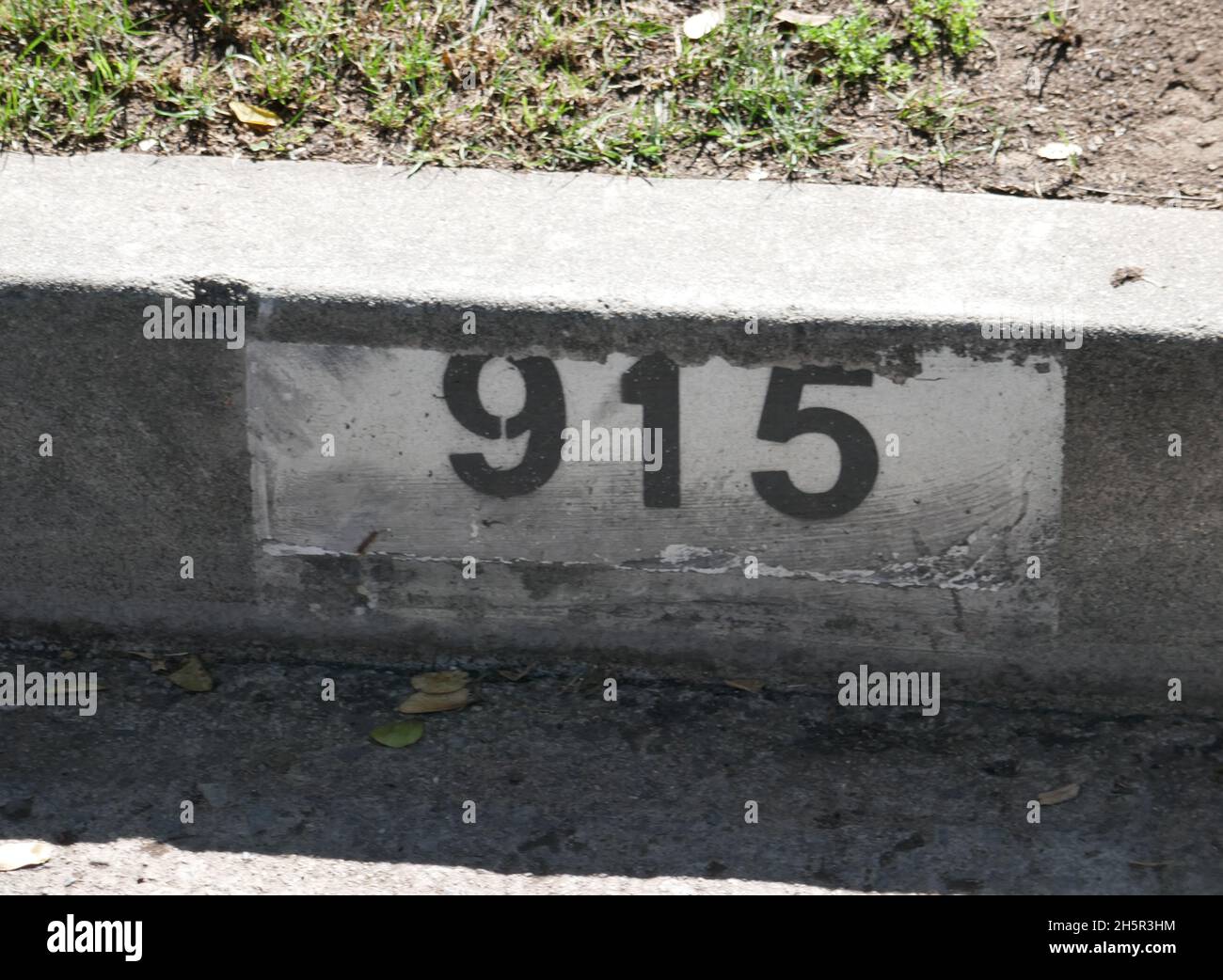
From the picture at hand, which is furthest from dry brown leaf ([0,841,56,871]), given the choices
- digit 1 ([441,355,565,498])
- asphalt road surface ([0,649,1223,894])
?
digit 1 ([441,355,565,498])

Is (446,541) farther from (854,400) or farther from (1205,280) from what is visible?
(1205,280)

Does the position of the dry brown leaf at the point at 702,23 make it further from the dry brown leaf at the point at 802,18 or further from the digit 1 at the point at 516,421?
the digit 1 at the point at 516,421

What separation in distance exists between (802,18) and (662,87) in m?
0.47

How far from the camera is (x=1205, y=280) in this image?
10.2ft

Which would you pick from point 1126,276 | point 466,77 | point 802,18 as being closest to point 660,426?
point 1126,276

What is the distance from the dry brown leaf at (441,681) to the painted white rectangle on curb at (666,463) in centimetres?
32

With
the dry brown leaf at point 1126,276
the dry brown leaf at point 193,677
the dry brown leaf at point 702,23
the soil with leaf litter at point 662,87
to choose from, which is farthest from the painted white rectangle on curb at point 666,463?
the dry brown leaf at point 702,23

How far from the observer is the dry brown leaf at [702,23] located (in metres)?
3.94

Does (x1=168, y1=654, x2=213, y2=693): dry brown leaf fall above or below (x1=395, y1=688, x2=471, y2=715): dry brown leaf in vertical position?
above

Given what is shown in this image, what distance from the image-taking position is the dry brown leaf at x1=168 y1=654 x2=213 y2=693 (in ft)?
11.4

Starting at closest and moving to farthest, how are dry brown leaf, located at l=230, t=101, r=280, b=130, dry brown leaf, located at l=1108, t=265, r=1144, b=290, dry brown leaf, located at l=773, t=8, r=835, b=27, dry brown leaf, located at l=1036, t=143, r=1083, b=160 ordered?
dry brown leaf, located at l=1108, t=265, r=1144, b=290 → dry brown leaf, located at l=1036, t=143, r=1083, b=160 → dry brown leaf, located at l=230, t=101, r=280, b=130 → dry brown leaf, located at l=773, t=8, r=835, b=27

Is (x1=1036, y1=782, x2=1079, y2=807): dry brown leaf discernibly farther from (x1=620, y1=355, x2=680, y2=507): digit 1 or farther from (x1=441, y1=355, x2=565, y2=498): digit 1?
(x1=441, y1=355, x2=565, y2=498): digit 1

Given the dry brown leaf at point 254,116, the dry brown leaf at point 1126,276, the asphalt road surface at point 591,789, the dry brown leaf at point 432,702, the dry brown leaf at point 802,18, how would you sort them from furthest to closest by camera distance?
the dry brown leaf at point 802,18
the dry brown leaf at point 254,116
the dry brown leaf at point 432,702
the dry brown leaf at point 1126,276
the asphalt road surface at point 591,789

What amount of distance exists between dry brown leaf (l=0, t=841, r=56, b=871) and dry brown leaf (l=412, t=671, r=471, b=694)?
0.91 m
